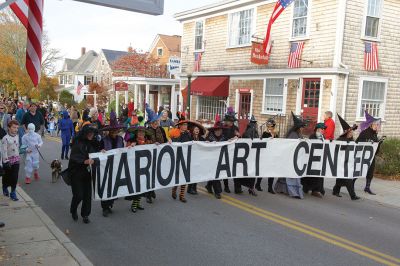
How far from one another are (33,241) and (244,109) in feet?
50.0

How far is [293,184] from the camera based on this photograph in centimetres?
968

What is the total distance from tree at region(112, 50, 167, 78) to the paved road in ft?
111

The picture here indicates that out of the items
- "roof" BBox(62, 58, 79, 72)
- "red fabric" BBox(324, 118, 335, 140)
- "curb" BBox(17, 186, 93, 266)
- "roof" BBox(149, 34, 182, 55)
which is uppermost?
"roof" BBox(149, 34, 182, 55)

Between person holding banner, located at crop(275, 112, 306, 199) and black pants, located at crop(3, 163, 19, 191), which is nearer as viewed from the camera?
black pants, located at crop(3, 163, 19, 191)

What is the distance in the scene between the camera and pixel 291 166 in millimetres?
9688

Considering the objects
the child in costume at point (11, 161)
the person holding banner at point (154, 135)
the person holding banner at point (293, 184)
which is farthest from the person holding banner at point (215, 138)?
the child in costume at point (11, 161)

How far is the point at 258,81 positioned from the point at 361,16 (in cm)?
518

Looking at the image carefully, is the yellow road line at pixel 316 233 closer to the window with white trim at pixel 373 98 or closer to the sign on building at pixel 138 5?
the sign on building at pixel 138 5

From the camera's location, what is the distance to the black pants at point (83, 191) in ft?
23.1

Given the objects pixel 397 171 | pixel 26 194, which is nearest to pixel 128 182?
pixel 26 194

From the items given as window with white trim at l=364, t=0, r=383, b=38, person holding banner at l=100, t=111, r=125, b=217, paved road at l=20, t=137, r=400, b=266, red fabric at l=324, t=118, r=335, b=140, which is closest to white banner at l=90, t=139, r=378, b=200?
person holding banner at l=100, t=111, r=125, b=217

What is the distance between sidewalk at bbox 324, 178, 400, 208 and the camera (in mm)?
9953

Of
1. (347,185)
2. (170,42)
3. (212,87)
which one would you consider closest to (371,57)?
(212,87)

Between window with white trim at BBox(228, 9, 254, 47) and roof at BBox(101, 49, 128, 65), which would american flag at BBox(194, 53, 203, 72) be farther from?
roof at BBox(101, 49, 128, 65)
